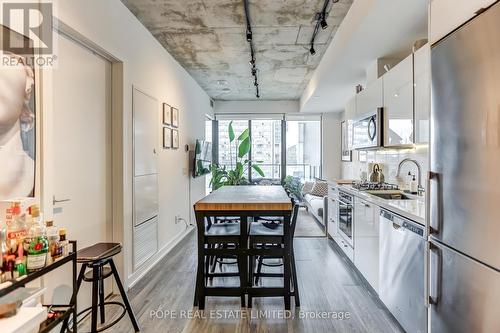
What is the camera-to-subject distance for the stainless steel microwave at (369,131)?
3293mm

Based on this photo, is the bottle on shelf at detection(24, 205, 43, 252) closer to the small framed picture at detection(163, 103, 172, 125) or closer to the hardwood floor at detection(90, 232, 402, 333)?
the hardwood floor at detection(90, 232, 402, 333)

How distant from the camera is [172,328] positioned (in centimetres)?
234

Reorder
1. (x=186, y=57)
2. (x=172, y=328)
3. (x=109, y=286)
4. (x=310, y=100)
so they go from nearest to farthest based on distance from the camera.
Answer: (x=172, y=328) → (x=109, y=286) → (x=186, y=57) → (x=310, y=100)

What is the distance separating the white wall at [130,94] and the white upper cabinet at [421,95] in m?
2.68

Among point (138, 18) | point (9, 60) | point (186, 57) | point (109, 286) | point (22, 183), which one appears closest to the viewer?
point (9, 60)

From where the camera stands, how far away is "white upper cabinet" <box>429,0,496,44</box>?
138 cm

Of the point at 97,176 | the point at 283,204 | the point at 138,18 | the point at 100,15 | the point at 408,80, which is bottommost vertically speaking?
the point at 283,204

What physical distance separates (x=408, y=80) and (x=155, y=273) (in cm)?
337

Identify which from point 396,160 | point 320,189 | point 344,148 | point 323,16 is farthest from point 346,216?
point 344,148

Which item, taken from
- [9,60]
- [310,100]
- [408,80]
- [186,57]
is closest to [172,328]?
[9,60]

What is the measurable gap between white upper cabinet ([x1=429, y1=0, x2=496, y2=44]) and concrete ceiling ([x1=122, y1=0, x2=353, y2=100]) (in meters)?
1.39

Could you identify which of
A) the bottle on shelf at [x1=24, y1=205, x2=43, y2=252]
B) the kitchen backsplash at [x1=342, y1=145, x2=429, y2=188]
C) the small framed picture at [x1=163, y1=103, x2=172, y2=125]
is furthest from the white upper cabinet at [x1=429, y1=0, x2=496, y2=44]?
the small framed picture at [x1=163, y1=103, x2=172, y2=125]

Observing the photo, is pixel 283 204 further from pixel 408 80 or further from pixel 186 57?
pixel 186 57

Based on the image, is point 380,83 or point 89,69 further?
point 380,83
